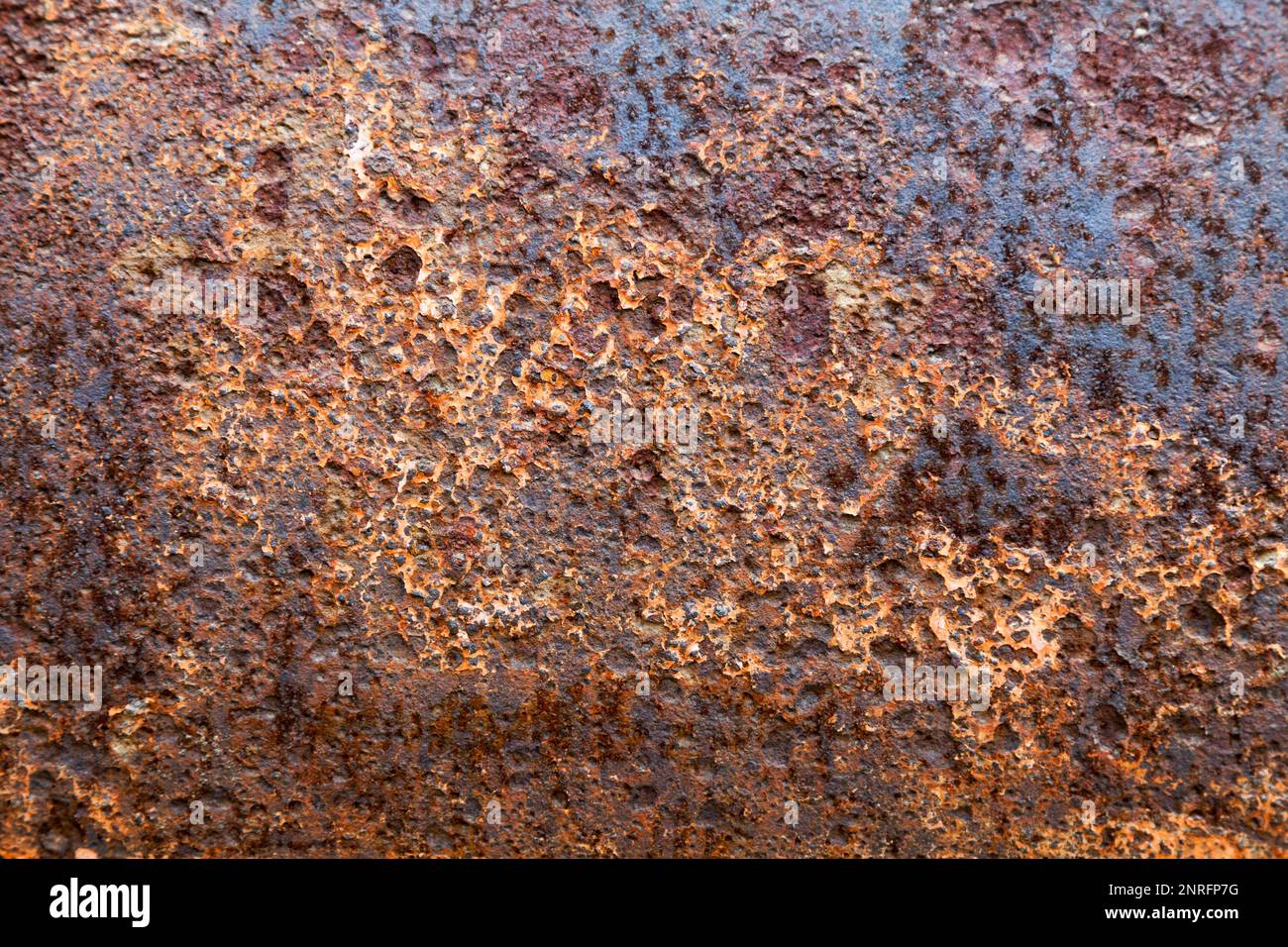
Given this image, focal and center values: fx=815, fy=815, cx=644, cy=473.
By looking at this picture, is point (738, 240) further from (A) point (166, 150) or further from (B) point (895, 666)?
(A) point (166, 150)

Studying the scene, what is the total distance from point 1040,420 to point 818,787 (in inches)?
20.2
